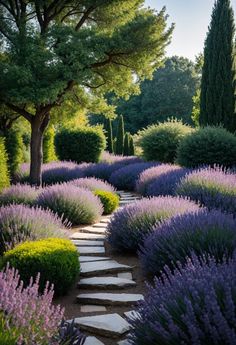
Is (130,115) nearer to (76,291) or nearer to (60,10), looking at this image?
(60,10)

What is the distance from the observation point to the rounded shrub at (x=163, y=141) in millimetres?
14078

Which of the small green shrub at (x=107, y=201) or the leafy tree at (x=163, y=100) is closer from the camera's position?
the small green shrub at (x=107, y=201)

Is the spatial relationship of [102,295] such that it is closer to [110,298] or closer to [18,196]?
[110,298]

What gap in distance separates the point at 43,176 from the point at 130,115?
109 feet

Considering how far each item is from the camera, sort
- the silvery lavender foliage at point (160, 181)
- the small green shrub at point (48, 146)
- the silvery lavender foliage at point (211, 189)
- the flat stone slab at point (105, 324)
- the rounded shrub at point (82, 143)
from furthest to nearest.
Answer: the small green shrub at point (48, 146) → the rounded shrub at point (82, 143) → the silvery lavender foliage at point (160, 181) → the silvery lavender foliage at point (211, 189) → the flat stone slab at point (105, 324)

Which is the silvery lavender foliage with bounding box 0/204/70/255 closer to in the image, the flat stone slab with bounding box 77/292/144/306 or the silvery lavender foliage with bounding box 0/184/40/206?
the flat stone slab with bounding box 77/292/144/306

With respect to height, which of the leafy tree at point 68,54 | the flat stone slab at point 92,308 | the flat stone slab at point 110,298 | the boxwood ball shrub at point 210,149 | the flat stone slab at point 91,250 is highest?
the leafy tree at point 68,54

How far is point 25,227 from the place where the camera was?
5.07 metres

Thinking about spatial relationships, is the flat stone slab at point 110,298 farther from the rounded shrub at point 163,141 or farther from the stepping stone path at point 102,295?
the rounded shrub at point 163,141

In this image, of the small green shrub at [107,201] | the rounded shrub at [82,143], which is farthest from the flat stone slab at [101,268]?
the rounded shrub at [82,143]

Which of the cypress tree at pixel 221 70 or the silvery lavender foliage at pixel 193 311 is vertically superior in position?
the cypress tree at pixel 221 70

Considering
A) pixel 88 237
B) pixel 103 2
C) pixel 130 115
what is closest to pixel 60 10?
pixel 103 2

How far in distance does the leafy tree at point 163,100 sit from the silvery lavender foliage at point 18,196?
34.5 metres

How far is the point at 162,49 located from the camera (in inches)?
431
